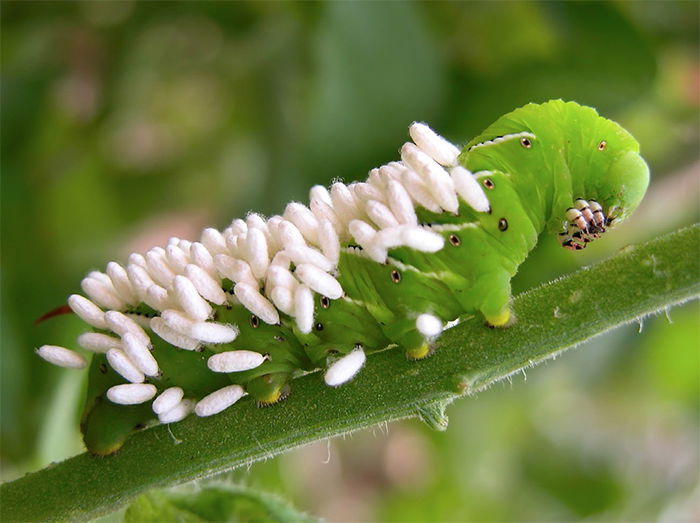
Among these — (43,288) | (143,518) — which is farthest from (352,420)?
(43,288)

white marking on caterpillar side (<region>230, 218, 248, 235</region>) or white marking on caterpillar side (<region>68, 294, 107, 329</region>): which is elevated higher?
white marking on caterpillar side (<region>230, 218, 248, 235</region>)

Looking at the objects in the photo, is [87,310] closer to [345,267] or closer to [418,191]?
[345,267]

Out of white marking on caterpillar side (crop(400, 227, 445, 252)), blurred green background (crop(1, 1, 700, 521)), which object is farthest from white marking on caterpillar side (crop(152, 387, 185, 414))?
blurred green background (crop(1, 1, 700, 521))

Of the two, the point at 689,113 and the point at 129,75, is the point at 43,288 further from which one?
the point at 689,113

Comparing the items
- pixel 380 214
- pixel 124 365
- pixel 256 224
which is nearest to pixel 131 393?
pixel 124 365

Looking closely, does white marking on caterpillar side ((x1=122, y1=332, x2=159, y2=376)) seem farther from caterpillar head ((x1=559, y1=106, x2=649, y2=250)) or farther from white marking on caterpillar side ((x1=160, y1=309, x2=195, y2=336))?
caterpillar head ((x1=559, y1=106, x2=649, y2=250))

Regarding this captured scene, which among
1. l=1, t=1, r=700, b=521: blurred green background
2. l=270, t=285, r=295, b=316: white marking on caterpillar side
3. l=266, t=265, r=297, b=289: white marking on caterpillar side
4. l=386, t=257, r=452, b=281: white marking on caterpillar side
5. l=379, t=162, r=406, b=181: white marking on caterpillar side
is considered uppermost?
l=379, t=162, r=406, b=181: white marking on caterpillar side
